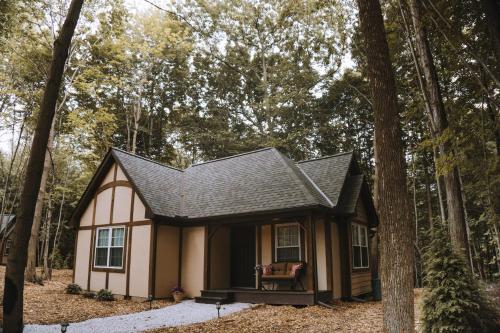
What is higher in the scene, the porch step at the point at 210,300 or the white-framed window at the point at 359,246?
the white-framed window at the point at 359,246

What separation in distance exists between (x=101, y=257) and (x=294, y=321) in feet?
28.9

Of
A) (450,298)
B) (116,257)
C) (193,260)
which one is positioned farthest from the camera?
(116,257)

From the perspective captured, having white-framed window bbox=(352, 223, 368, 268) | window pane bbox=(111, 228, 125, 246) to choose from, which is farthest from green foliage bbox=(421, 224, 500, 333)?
window pane bbox=(111, 228, 125, 246)

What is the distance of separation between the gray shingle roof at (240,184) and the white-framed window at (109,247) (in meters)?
2.17

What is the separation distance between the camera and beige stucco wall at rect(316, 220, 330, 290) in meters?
11.5

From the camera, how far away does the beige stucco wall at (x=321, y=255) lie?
11500 millimetres

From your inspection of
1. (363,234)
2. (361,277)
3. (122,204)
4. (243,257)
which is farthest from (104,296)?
(363,234)

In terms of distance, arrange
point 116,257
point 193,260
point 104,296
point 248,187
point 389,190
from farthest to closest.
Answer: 1. point 116,257
2. point 248,187
3. point 193,260
4. point 104,296
5. point 389,190

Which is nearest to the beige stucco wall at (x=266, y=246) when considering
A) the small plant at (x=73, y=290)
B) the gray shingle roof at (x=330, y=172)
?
the gray shingle roof at (x=330, y=172)

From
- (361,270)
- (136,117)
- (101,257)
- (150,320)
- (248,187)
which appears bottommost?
(150,320)

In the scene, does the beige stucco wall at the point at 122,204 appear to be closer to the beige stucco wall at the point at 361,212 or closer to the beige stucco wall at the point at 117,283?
the beige stucco wall at the point at 117,283

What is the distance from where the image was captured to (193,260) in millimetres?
13008

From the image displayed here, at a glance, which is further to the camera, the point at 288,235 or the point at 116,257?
the point at 116,257

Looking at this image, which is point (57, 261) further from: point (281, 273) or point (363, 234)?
point (363, 234)
